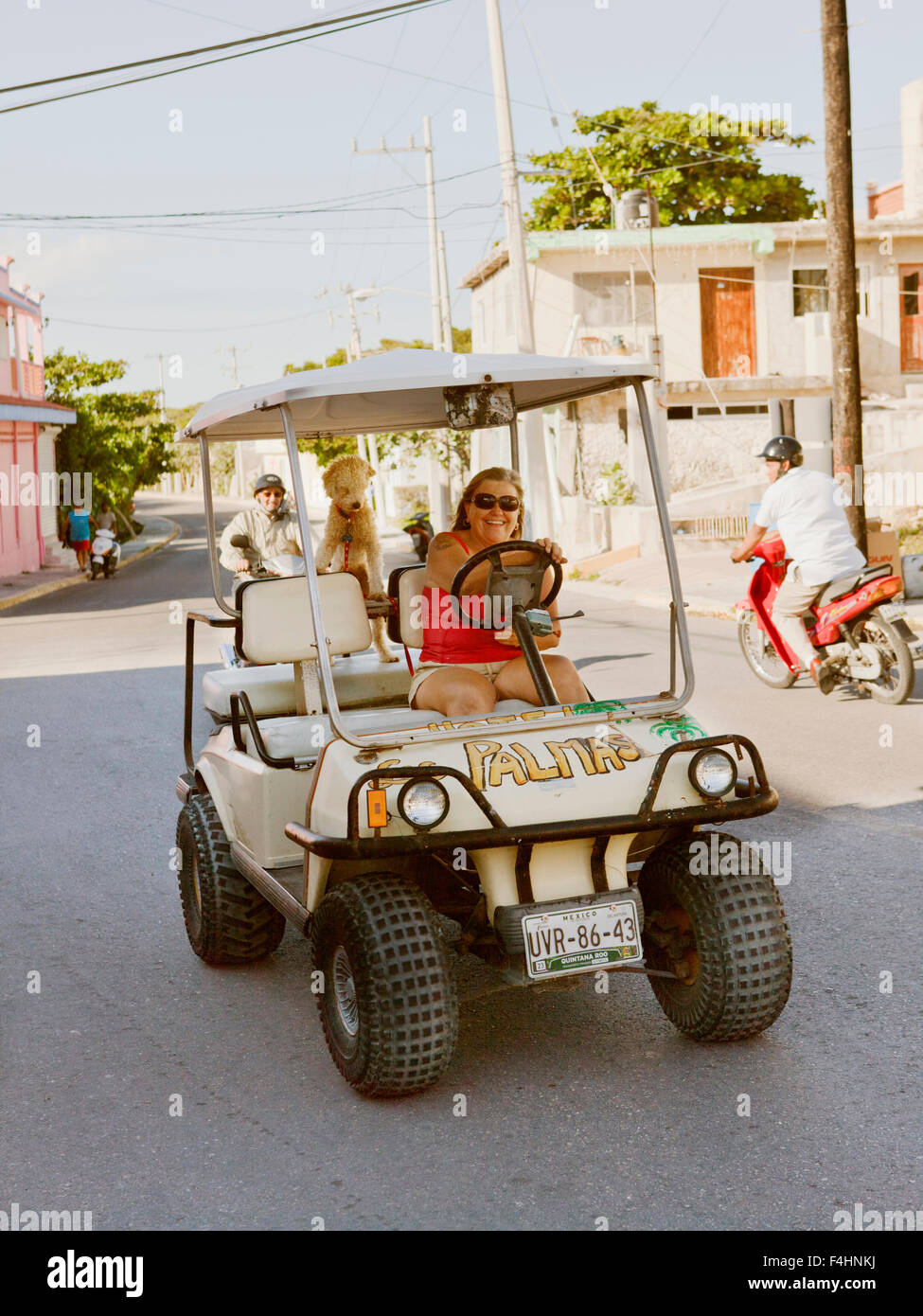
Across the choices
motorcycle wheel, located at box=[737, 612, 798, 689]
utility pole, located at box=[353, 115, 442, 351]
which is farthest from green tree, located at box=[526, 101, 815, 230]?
motorcycle wheel, located at box=[737, 612, 798, 689]

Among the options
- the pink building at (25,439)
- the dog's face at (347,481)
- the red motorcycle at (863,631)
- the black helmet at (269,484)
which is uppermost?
the pink building at (25,439)

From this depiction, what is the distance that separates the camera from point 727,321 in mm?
34781

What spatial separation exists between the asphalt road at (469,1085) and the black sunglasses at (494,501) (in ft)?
5.51

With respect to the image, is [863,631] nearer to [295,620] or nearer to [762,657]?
[762,657]

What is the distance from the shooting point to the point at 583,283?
111ft

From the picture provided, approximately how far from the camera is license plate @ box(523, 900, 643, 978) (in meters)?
4.12

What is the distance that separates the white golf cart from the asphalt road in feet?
0.75

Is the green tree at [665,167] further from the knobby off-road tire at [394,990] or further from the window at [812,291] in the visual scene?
the knobby off-road tire at [394,990]

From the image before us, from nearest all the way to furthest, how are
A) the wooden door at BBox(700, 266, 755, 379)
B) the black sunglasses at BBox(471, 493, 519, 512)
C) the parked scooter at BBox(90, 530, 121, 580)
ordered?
the black sunglasses at BBox(471, 493, 519, 512)
the parked scooter at BBox(90, 530, 121, 580)
the wooden door at BBox(700, 266, 755, 379)

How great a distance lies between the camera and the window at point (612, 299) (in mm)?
33906

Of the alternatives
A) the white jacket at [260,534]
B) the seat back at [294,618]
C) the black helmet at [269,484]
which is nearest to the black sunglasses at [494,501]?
the seat back at [294,618]

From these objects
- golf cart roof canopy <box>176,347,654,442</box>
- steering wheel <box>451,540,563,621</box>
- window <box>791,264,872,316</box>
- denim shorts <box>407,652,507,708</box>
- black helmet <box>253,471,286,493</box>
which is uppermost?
window <box>791,264,872,316</box>

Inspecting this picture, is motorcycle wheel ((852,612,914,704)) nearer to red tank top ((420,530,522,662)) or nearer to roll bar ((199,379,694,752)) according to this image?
roll bar ((199,379,694,752))
